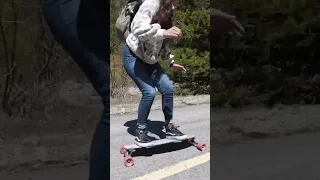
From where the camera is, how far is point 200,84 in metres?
2.59

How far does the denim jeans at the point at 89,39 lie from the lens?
2529 millimetres

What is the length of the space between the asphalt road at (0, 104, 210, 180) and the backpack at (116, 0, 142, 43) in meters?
0.39

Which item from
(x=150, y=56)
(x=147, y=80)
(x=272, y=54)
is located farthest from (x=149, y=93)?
(x=272, y=54)

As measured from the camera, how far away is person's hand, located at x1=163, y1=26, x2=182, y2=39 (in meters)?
2.46

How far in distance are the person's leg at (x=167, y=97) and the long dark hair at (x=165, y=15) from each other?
0.19 metres

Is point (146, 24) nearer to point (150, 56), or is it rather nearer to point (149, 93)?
point (150, 56)

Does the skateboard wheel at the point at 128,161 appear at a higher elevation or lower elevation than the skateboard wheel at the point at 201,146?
lower


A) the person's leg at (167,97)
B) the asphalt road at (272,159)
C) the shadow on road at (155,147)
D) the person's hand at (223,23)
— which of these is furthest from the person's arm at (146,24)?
the asphalt road at (272,159)

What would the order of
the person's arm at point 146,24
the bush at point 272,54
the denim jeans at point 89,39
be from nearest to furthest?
the person's arm at point 146,24 → the denim jeans at point 89,39 → the bush at point 272,54

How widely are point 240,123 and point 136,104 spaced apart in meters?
0.63

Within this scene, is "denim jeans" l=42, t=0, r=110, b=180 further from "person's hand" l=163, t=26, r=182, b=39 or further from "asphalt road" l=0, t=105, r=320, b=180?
"person's hand" l=163, t=26, r=182, b=39

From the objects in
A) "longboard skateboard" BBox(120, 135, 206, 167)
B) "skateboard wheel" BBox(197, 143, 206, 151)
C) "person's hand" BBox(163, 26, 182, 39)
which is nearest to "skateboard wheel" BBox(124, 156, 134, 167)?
"longboard skateboard" BBox(120, 135, 206, 167)

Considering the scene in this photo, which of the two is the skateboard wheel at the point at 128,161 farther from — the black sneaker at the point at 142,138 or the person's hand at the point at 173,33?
the person's hand at the point at 173,33

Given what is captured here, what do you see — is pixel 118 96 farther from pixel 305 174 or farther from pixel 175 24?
pixel 305 174
